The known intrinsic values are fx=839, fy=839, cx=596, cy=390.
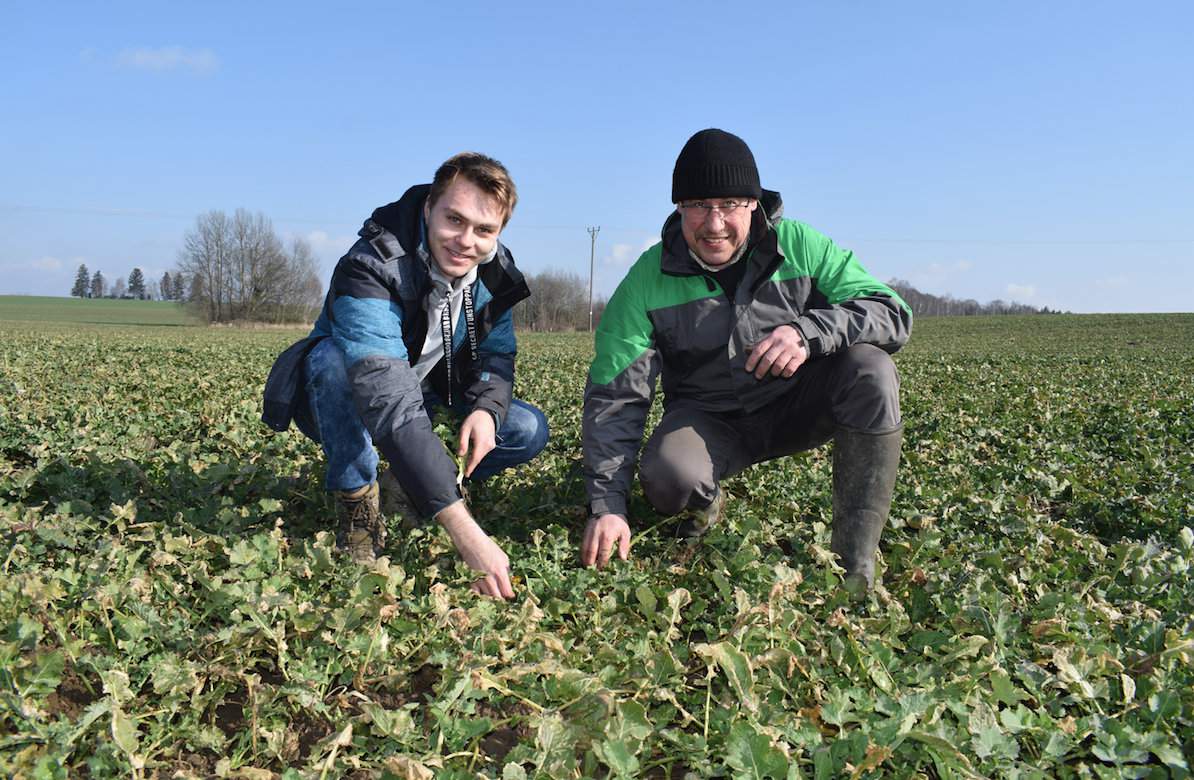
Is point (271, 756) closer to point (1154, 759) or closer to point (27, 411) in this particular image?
point (1154, 759)

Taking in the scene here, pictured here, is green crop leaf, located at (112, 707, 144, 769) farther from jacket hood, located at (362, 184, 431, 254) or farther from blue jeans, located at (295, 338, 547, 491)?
jacket hood, located at (362, 184, 431, 254)

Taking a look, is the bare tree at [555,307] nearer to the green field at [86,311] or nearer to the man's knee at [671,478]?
the green field at [86,311]

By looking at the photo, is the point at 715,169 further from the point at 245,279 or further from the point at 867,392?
the point at 245,279

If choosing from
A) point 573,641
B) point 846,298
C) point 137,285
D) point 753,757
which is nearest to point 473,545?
point 573,641

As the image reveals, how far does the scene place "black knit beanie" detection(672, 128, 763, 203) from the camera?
324cm

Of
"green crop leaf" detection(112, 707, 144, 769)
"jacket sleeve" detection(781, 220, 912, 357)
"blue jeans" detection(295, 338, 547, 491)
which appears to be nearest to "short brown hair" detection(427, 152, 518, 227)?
"blue jeans" detection(295, 338, 547, 491)

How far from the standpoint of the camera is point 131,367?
11.0 metres

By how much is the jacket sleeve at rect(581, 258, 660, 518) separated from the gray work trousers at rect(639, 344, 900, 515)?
0.16 m

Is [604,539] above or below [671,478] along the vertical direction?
below

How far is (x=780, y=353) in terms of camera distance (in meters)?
3.10

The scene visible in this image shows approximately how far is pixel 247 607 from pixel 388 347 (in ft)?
3.22

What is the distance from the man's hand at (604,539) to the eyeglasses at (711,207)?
1.24 meters

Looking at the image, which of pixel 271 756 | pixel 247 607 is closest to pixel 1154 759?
pixel 271 756

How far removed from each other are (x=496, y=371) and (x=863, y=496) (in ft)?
5.43
